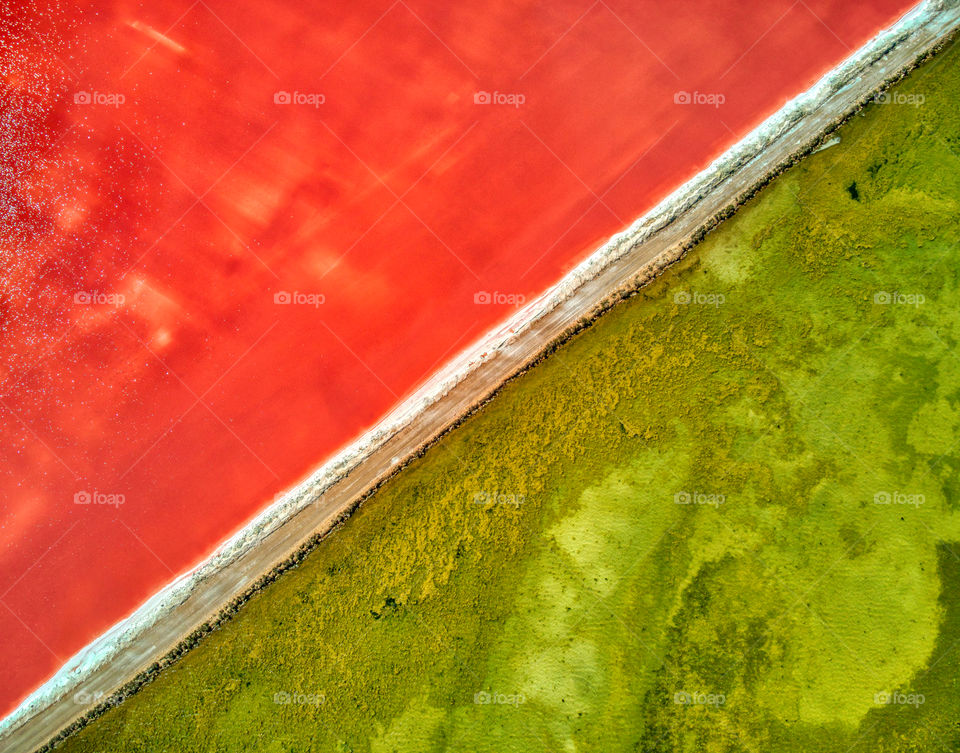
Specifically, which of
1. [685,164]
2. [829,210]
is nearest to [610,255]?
[685,164]

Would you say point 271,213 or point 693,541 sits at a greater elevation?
point 271,213

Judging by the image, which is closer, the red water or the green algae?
the green algae

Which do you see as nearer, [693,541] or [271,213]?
[693,541]

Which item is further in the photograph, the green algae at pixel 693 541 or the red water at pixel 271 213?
the red water at pixel 271 213

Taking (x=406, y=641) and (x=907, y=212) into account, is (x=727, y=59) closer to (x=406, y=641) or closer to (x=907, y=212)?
(x=907, y=212)

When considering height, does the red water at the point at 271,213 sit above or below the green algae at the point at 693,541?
above
